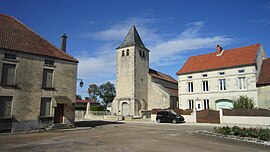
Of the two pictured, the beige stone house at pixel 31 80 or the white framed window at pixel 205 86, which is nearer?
the beige stone house at pixel 31 80

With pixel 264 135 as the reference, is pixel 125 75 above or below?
above

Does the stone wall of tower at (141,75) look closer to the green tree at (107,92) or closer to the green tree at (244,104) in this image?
the green tree at (244,104)

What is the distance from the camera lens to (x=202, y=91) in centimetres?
3012

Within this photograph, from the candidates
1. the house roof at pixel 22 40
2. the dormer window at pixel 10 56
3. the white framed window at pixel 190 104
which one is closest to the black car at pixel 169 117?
the white framed window at pixel 190 104

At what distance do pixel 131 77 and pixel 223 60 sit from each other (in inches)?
629

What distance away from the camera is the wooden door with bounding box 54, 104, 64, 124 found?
735 inches

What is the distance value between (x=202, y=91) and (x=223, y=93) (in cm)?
300

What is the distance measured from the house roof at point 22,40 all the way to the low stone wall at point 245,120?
17571 millimetres

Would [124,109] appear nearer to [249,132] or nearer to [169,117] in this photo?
[169,117]

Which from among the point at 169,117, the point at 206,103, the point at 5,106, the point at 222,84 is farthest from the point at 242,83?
the point at 5,106

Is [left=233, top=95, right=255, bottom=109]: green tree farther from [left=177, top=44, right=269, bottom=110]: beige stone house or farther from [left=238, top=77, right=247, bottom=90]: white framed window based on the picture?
[left=238, top=77, right=247, bottom=90]: white framed window

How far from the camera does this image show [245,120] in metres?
21.8

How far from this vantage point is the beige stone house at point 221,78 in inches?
1043

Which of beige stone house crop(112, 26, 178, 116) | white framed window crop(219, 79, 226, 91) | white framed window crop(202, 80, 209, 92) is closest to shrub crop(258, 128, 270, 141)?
white framed window crop(219, 79, 226, 91)
